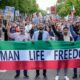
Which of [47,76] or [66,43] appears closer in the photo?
[66,43]

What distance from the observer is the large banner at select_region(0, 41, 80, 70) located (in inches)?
508

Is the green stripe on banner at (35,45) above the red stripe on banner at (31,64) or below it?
above

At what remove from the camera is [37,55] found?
12.9 metres

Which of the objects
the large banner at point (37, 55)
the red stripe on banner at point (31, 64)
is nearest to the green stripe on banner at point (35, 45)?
the large banner at point (37, 55)

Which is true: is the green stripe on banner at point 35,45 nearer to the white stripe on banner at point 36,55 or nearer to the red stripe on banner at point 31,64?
the white stripe on banner at point 36,55

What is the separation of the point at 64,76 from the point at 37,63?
47.1 inches

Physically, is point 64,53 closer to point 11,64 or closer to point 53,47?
point 53,47

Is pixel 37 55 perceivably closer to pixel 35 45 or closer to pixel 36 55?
pixel 36 55

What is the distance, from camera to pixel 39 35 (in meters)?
13.9

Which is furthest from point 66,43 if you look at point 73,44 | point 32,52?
point 32,52

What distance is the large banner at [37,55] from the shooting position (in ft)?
42.3

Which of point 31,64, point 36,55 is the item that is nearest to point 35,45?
point 36,55

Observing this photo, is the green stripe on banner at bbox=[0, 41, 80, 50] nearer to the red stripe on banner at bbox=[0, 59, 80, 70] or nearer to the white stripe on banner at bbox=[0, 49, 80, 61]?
the white stripe on banner at bbox=[0, 49, 80, 61]

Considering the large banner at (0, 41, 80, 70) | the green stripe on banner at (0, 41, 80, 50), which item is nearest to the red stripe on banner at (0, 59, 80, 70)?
the large banner at (0, 41, 80, 70)
